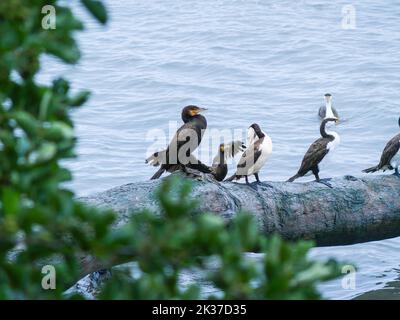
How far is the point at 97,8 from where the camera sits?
82.0 inches

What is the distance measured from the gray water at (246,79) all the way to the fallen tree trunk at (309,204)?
175 cm

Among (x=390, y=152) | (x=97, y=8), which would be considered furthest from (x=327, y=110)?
(x=97, y=8)

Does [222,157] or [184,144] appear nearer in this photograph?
[222,157]

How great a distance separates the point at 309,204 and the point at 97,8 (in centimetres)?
445

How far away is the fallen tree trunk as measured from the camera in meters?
5.91

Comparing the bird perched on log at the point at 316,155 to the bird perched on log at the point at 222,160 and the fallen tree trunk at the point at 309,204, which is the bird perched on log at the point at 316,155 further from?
the fallen tree trunk at the point at 309,204

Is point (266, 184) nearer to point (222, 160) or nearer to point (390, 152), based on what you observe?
point (222, 160)

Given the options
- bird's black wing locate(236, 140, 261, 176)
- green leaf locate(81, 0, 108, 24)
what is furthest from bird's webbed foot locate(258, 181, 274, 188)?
green leaf locate(81, 0, 108, 24)

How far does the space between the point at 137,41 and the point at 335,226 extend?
1178cm

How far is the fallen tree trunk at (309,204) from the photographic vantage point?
5914mm

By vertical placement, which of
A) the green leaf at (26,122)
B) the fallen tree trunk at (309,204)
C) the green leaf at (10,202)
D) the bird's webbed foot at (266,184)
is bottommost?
the fallen tree trunk at (309,204)

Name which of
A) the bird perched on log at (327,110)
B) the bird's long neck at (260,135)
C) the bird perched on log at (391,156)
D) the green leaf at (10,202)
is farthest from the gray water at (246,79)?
the green leaf at (10,202)

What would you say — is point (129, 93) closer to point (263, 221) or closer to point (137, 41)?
point (137, 41)

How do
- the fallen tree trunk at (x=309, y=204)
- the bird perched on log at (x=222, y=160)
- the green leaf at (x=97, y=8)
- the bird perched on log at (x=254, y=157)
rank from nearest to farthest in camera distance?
1. the green leaf at (x=97, y=8)
2. the fallen tree trunk at (x=309, y=204)
3. the bird perched on log at (x=254, y=157)
4. the bird perched on log at (x=222, y=160)
